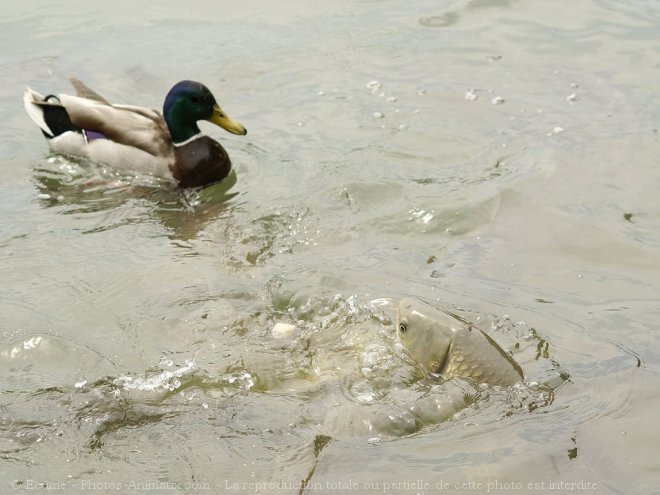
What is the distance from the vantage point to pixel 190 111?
7523mm

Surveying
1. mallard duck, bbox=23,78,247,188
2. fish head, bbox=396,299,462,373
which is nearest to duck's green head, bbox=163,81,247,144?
mallard duck, bbox=23,78,247,188

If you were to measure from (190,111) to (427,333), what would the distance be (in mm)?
3509

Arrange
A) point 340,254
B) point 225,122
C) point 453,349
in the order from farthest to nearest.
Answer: point 225,122
point 340,254
point 453,349

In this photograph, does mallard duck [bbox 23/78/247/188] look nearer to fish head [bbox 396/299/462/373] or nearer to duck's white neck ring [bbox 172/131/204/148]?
duck's white neck ring [bbox 172/131/204/148]

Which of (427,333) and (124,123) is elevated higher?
(124,123)

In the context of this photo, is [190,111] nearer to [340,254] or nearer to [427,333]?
[340,254]

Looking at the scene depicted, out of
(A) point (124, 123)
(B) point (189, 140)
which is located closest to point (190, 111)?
(B) point (189, 140)

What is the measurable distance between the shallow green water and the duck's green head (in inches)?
13.7

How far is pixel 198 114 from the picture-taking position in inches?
296

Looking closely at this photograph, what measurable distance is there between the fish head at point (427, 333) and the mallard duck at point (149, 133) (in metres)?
2.96

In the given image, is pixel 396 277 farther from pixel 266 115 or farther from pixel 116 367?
pixel 266 115

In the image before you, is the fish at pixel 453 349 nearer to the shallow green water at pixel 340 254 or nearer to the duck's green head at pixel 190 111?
the shallow green water at pixel 340 254

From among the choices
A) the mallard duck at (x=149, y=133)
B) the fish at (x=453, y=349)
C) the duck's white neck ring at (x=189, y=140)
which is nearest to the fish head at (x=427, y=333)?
the fish at (x=453, y=349)

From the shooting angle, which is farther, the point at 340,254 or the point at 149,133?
the point at 149,133
